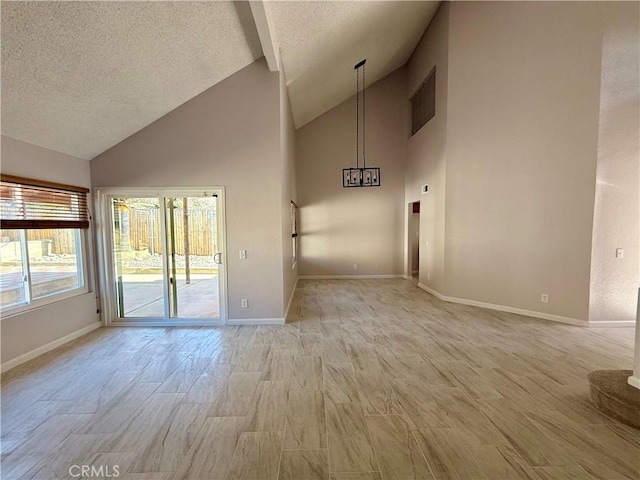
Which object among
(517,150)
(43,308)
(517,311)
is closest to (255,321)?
(43,308)

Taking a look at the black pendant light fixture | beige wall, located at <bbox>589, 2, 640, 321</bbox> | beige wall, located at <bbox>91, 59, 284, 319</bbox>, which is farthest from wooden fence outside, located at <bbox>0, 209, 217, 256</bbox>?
beige wall, located at <bbox>589, 2, 640, 321</bbox>

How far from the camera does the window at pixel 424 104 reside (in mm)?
5686

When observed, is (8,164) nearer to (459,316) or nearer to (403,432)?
(403,432)

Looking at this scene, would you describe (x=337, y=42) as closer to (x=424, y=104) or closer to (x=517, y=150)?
(x=424, y=104)

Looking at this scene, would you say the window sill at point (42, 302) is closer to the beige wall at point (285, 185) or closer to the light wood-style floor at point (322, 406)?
the light wood-style floor at point (322, 406)

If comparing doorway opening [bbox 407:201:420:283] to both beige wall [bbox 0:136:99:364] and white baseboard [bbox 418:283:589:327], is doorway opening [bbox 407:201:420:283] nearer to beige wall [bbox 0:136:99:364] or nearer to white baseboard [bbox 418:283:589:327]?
white baseboard [bbox 418:283:589:327]

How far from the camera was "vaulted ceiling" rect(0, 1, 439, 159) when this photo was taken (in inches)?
88.9

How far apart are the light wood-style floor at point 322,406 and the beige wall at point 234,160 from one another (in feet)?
3.58

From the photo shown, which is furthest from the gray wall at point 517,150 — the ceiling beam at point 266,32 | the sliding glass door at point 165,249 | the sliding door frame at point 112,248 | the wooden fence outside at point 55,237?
the wooden fence outside at point 55,237

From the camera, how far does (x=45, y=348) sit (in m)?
3.24

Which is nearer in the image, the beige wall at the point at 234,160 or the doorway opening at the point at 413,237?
the beige wall at the point at 234,160

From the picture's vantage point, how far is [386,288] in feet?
20.9

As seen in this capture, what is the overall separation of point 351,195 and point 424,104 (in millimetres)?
2753

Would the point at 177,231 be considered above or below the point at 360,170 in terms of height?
below
